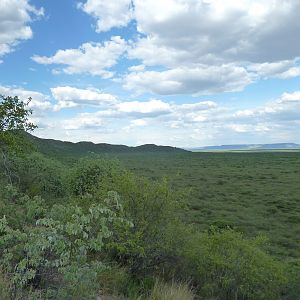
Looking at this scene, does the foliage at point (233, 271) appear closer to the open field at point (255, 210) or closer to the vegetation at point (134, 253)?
the vegetation at point (134, 253)

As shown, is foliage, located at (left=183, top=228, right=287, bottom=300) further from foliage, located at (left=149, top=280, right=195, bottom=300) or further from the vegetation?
foliage, located at (left=149, top=280, right=195, bottom=300)

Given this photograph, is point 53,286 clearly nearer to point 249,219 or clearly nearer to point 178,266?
point 178,266

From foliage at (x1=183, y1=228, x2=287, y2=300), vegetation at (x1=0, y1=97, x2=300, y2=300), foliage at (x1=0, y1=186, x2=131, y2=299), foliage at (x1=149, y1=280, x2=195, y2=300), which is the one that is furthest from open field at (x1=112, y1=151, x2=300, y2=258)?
foliage at (x1=0, y1=186, x2=131, y2=299)

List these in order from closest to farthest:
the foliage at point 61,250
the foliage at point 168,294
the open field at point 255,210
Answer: the foliage at point 61,250
the foliage at point 168,294
the open field at point 255,210

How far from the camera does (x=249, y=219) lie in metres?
27.9

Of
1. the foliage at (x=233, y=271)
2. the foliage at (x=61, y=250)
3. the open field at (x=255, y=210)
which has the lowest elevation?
the open field at (x=255, y=210)

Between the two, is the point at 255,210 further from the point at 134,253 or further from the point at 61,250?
the point at 61,250

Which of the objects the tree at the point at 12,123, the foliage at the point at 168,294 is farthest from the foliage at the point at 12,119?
the foliage at the point at 168,294

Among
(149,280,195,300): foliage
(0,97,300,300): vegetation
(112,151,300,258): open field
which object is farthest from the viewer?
(112,151,300,258): open field

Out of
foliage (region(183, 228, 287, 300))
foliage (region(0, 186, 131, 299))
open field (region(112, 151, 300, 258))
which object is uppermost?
foliage (region(0, 186, 131, 299))

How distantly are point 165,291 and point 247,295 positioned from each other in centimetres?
336

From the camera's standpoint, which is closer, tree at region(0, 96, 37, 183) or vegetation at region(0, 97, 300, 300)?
vegetation at region(0, 97, 300, 300)

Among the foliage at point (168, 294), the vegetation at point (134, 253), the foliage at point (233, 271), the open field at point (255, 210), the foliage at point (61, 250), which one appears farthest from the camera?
the open field at point (255, 210)

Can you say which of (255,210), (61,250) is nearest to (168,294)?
(61,250)
